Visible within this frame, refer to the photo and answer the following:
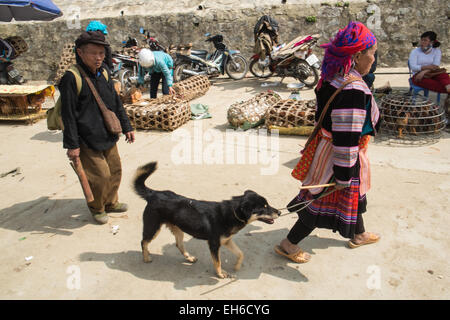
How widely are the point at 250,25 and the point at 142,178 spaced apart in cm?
1022

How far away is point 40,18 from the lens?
28.5 ft

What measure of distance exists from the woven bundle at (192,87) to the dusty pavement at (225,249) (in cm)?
346

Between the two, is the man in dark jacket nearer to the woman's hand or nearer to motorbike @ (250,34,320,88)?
the woman's hand

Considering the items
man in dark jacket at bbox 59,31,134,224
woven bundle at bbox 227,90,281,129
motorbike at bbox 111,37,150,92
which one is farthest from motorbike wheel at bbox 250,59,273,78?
man in dark jacket at bbox 59,31,134,224

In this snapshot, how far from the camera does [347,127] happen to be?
2.37m

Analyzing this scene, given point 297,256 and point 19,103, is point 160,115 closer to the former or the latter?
point 19,103

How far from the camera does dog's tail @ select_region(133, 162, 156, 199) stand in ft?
9.77

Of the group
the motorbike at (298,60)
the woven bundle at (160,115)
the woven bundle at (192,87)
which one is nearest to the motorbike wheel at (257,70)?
the motorbike at (298,60)

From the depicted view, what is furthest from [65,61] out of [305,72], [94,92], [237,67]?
[94,92]

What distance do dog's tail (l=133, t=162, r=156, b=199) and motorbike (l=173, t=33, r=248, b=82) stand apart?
8.06 m
